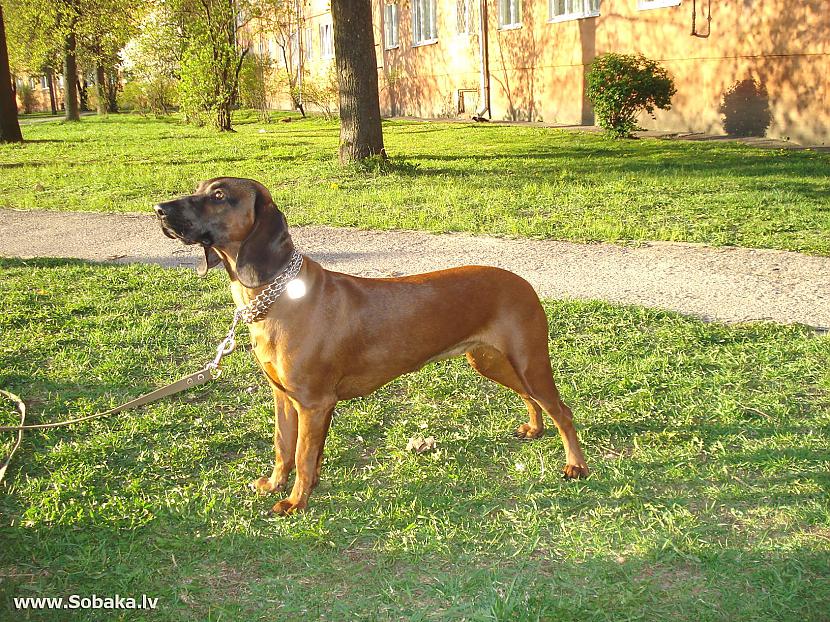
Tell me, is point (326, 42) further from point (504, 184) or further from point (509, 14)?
point (504, 184)

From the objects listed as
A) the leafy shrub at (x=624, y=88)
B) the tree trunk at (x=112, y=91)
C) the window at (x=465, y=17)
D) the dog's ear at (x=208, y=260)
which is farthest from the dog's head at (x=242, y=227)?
the tree trunk at (x=112, y=91)

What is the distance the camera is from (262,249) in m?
3.23

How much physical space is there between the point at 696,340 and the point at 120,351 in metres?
3.78

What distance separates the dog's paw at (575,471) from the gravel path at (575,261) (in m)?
2.49

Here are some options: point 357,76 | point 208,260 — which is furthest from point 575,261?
point 357,76

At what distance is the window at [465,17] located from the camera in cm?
2431

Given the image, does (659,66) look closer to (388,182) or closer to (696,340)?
(388,182)

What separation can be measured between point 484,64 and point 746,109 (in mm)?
10056

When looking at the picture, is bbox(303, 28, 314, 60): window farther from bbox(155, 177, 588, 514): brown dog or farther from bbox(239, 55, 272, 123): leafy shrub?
bbox(155, 177, 588, 514): brown dog

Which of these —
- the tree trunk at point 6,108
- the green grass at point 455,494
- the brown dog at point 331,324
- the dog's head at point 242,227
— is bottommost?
the green grass at point 455,494

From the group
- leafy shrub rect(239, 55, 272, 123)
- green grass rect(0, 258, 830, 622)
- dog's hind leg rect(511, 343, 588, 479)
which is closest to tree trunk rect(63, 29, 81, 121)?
leafy shrub rect(239, 55, 272, 123)

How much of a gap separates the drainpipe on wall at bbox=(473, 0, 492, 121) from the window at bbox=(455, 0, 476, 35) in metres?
0.60

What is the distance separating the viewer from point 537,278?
6.81 m

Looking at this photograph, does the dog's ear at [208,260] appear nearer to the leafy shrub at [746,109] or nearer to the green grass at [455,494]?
the green grass at [455,494]
